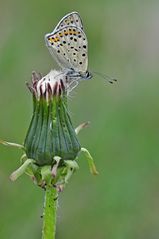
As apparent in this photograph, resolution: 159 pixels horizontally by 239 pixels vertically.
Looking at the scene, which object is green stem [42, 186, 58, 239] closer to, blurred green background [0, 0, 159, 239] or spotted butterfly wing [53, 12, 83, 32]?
spotted butterfly wing [53, 12, 83, 32]

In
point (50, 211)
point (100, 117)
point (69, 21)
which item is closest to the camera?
point (50, 211)

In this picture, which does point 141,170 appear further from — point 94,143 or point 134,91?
point 134,91

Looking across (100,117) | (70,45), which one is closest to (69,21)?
(70,45)

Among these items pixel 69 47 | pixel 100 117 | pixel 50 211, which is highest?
pixel 69 47

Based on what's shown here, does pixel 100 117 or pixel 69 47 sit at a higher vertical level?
pixel 69 47

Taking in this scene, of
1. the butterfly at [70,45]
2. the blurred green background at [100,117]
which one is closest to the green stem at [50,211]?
the butterfly at [70,45]

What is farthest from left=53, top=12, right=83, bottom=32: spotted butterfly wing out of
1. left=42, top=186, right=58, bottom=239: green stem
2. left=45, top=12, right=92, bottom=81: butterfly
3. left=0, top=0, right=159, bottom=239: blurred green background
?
left=0, top=0, right=159, bottom=239: blurred green background

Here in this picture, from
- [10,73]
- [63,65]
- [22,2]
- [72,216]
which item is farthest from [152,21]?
[63,65]

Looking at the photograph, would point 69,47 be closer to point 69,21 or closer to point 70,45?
point 70,45

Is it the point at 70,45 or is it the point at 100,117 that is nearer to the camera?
the point at 70,45
